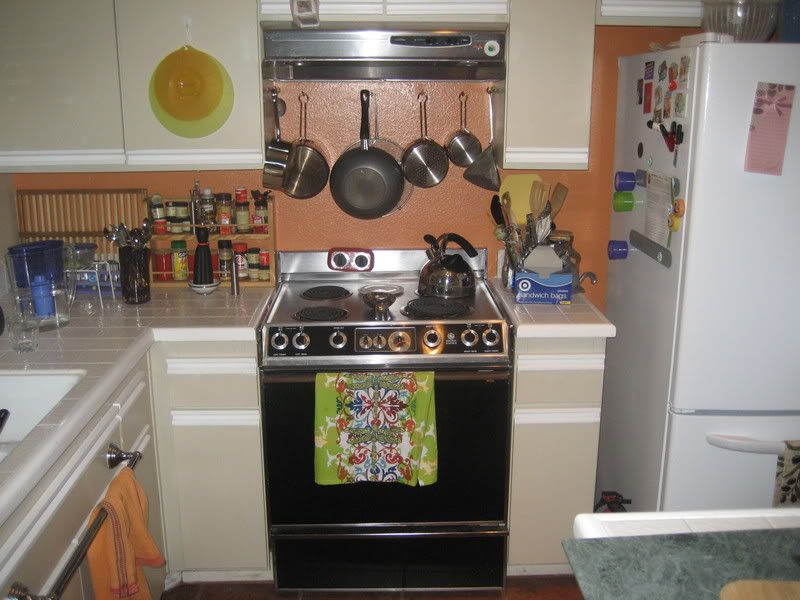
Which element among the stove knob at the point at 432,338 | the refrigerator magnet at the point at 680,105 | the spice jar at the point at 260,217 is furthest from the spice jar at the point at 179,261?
the refrigerator magnet at the point at 680,105

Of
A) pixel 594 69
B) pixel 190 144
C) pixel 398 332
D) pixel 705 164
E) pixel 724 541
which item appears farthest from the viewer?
pixel 594 69

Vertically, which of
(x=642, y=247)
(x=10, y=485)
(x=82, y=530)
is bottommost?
(x=82, y=530)

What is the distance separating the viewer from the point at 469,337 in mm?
2197

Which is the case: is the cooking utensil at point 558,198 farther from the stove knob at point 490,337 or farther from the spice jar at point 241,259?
the spice jar at point 241,259

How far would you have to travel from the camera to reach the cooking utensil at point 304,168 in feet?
8.61

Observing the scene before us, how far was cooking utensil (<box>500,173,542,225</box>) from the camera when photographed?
8.56 feet

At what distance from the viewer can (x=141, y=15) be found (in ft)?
7.35

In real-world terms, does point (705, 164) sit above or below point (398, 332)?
above

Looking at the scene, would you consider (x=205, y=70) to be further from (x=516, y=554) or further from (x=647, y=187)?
(x=516, y=554)

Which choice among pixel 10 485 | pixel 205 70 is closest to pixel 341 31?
pixel 205 70

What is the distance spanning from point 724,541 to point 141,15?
213cm

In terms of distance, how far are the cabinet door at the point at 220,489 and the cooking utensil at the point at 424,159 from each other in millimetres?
1055

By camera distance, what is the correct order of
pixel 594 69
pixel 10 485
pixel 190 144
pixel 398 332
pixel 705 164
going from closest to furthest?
pixel 10 485 < pixel 705 164 < pixel 398 332 < pixel 190 144 < pixel 594 69

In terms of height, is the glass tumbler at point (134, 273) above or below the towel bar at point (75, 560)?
above
